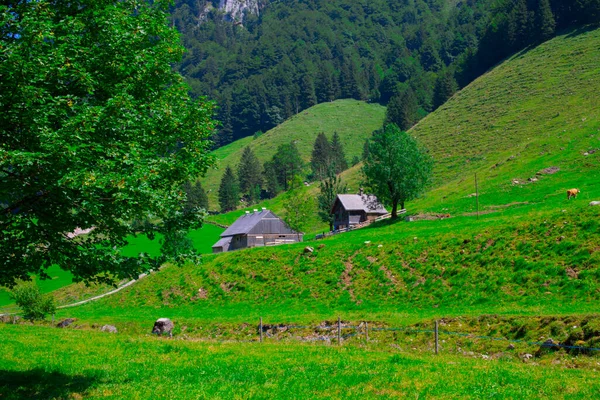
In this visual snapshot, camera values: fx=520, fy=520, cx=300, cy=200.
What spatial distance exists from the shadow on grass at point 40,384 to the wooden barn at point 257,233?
6717 cm

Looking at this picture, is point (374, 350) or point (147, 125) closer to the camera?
point (147, 125)

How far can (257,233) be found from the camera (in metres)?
84.9

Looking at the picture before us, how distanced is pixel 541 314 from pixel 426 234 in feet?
72.5

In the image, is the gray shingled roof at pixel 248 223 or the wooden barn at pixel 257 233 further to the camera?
the gray shingled roof at pixel 248 223

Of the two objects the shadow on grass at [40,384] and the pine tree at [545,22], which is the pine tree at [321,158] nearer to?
A: the pine tree at [545,22]

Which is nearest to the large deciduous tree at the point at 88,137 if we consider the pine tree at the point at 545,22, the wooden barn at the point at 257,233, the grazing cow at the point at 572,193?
the grazing cow at the point at 572,193

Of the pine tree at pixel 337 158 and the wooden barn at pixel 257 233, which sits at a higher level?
the pine tree at pixel 337 158

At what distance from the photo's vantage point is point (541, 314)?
79.3 feet

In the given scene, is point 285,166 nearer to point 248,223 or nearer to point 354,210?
point 248,223

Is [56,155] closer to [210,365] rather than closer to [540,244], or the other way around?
[210,365]

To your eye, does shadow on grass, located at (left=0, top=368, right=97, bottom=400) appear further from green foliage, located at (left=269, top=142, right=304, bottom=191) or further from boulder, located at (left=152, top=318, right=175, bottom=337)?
green foliage, located at (left=269, top=142, right=304, bottom=191)

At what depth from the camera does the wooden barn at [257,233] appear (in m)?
85.0

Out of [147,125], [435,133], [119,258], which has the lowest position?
[119,258]

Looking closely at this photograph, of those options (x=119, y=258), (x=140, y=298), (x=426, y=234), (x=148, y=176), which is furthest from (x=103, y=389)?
(x=140, y=298)
